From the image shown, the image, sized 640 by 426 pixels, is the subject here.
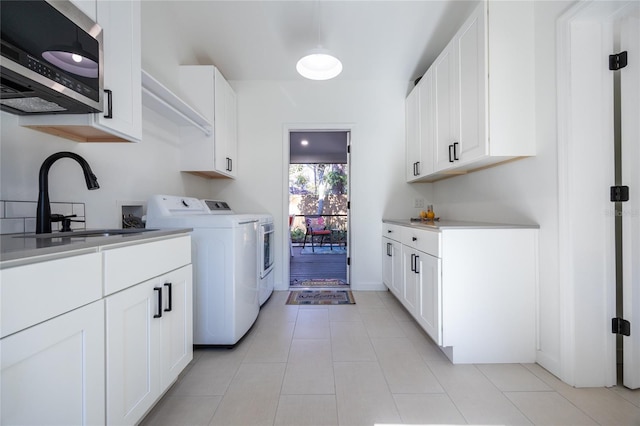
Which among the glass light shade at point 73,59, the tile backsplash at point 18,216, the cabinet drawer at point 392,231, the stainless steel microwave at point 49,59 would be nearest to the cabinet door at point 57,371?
the tile backsplash at point 18,216

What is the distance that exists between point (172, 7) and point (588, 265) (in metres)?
3.58

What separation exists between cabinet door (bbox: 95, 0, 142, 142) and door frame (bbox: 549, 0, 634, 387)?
231cm

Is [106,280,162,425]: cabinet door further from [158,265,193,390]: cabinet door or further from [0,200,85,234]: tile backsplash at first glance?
[0,200,85,234]: tile backsplash

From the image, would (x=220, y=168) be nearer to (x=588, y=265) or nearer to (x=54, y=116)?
(x=54, y=116)

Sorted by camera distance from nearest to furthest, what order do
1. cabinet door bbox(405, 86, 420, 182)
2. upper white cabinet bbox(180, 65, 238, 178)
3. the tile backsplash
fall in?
the tile backsplash, upper white cabinet bbox(180, 65, 238, 178), cabinet door bbox(405, 86, 420, 182)

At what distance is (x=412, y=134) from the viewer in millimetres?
3193

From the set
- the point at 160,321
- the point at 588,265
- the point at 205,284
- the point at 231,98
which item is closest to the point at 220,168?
the point at 231,98

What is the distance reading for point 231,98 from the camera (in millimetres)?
3270

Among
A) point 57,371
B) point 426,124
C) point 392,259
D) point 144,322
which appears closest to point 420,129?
point 426,124

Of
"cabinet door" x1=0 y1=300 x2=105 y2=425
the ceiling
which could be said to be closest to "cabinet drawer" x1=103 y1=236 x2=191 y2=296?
"cabinet door" x1=0 y1=300 x2=105 y2=425

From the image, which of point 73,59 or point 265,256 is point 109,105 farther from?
point 265,256

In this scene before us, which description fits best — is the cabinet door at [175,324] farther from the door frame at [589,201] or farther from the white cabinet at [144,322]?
the door frame at [589,201]

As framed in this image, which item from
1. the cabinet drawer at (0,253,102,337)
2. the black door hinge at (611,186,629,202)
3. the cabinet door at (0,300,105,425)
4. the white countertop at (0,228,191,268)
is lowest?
the cabinet door at (0,300,105,425)

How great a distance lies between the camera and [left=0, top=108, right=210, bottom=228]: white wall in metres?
1.24
